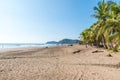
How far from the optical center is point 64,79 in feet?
38.2

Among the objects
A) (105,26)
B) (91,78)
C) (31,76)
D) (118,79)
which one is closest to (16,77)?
(31,76)

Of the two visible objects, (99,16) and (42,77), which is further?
(99,16)

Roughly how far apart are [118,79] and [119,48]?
571 centimetres

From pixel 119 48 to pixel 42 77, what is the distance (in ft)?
25.1

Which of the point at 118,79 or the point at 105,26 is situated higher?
the point at 105,26

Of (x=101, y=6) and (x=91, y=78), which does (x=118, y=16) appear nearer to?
(x=91, y=78)

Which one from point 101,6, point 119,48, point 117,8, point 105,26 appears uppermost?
point 101,6

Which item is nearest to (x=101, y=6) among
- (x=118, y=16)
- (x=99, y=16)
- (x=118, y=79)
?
(x=99, y=16)

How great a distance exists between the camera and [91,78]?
12.1 m

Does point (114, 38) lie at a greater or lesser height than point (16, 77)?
greater

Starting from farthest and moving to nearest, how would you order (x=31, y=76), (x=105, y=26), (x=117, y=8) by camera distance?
(x=117, y=8)
(x=105, y=26)
(x=31, y=76)

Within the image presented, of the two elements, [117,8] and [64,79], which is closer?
[64,79]

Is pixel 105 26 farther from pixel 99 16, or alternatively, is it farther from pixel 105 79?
pixel 99 16

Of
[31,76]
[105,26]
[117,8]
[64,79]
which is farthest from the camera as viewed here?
[117,8]
